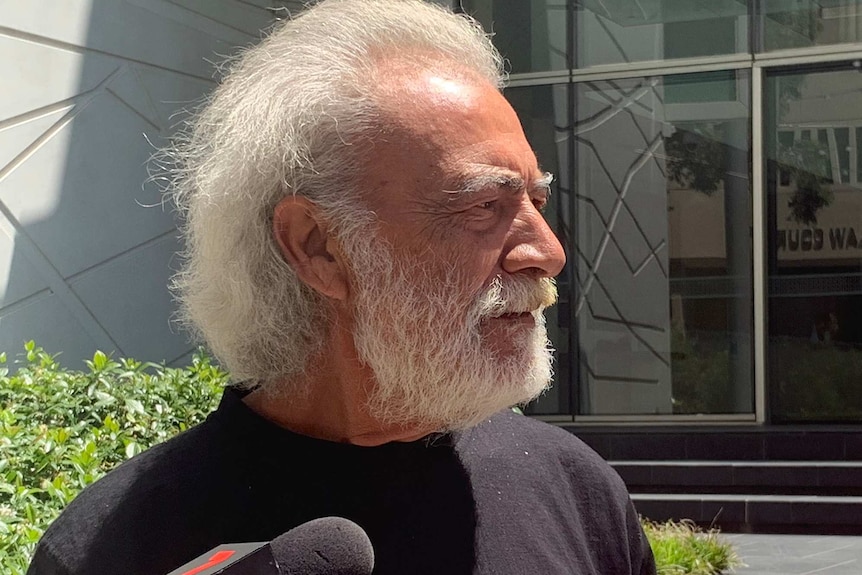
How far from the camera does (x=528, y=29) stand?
400 inches

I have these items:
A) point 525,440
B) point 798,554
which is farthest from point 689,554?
point 525,440

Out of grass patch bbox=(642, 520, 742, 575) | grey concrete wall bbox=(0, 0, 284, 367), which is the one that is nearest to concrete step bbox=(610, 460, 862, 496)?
grass patch bbox=(642, 520, 742, 575)

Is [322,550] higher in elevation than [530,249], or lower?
lower

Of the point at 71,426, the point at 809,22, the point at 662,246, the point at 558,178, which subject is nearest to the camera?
the point at 71,426

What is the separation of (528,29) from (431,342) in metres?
9.16

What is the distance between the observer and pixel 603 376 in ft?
32.8

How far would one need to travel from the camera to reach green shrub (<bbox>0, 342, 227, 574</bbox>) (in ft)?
9.34

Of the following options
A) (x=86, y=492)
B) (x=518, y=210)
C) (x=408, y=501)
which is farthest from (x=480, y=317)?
(x=86, y=492)

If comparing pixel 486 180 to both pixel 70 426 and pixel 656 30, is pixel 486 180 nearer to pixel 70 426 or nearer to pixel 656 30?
pixel 70 426

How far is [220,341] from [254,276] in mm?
135

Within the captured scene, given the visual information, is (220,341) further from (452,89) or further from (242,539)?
(452,89)

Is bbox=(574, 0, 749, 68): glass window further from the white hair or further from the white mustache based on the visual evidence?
the white mustache

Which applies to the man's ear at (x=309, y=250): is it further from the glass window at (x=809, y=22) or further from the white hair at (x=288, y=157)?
the glass window at (x=809, y=22)

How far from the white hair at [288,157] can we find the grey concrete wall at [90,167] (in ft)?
20.1
